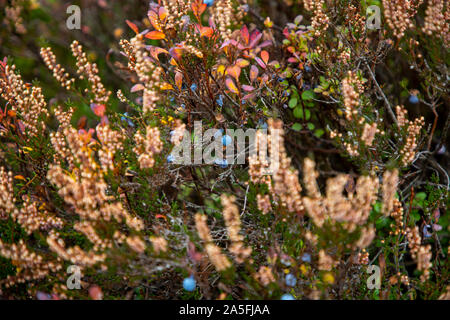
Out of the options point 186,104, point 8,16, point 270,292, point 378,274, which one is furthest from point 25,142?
point 8,16

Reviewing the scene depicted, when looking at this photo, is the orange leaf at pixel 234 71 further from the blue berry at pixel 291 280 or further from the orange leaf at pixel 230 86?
the blue berry at pixel 291 280

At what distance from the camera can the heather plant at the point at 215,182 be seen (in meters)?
1.45

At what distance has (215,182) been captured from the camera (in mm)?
1923

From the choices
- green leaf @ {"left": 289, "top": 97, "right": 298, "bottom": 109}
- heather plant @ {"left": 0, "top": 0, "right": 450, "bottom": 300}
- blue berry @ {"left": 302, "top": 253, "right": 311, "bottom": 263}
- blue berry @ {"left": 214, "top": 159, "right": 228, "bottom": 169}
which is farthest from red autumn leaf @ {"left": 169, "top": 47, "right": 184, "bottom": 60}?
blue berry @ {"left": 302, "top": 253, "right": 311, "bottom": 263}

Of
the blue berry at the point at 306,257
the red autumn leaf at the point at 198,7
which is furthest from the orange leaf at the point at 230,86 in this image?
the blue berry at the point at 306,257

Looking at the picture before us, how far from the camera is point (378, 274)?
5.32 ft

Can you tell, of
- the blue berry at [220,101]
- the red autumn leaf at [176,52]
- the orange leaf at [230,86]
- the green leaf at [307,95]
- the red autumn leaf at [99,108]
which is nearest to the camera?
the red autumn leaf at [99,108]

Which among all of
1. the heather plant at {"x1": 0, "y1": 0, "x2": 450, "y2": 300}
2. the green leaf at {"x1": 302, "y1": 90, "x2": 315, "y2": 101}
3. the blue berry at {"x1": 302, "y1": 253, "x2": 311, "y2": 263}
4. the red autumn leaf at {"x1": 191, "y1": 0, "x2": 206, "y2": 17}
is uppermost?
the red autumn leaf at {"x1": 191, "y1": 0, "x2": 206, "y2": 17}

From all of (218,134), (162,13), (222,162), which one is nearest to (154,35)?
(162,13)

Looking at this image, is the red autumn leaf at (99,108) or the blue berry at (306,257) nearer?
the blue berry at (306,257)

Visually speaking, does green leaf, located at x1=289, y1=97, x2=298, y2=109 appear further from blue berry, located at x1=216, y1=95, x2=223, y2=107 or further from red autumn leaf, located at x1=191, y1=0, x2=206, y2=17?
red autumn leaf, located at x1=191, y1=0, x2=206, y2=17

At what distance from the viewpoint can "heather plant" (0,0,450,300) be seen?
145 centimetres
